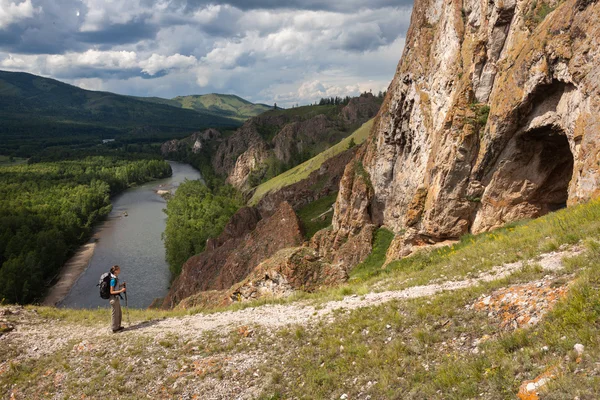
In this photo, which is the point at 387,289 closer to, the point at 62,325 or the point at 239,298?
the point at 239,298

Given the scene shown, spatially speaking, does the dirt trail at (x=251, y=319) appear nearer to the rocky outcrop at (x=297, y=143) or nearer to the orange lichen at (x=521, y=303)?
the orange lichen at (x=521, y=303)

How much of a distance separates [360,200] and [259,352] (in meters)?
28.8

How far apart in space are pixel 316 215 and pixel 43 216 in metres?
67.8

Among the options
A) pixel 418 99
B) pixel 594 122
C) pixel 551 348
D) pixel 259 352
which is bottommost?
pixel 259 352

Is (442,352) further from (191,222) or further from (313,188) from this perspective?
(191,222)

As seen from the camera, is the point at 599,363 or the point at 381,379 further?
the point at 381,379

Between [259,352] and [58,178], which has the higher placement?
[58,178]

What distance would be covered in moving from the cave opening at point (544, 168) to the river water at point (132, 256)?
40.5 metres

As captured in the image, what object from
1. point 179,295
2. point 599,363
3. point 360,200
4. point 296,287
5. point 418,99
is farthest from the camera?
point 179,295

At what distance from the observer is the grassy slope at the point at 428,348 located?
262 inches

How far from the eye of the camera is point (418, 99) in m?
30.2

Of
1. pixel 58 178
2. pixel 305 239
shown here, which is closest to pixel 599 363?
pixel 305 239

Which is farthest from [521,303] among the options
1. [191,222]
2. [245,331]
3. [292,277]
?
[191,222]

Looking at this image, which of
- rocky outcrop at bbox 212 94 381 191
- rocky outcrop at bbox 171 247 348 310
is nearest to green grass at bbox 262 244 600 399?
rocky outcrop at bbox 171 247 348 310
